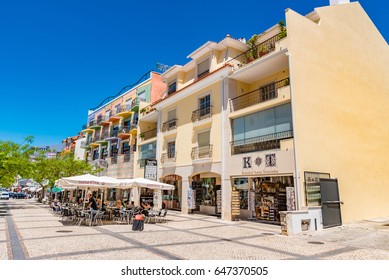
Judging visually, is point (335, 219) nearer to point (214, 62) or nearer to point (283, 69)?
point (283, 69)

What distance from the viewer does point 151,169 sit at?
2420 cm

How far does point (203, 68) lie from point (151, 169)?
978cm

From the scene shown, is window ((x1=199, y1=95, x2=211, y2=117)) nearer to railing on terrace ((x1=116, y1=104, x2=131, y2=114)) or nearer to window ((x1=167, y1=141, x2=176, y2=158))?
window ((x1=167, y1=141, x2=176, y2=158))

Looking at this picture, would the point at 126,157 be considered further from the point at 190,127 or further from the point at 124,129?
the point at 190,127

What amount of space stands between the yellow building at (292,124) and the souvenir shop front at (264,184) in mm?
61

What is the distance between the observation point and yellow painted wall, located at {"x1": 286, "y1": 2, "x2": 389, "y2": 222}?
49.4 ft

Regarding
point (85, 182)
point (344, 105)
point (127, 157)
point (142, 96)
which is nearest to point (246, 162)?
point (344, 105)

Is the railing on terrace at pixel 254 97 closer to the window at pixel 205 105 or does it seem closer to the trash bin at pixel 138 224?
the window at pixel 205 105

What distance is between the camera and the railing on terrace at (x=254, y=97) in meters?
17.7

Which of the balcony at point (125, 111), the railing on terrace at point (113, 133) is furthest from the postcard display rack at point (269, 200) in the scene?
the railing on terrace at point (113, 133)

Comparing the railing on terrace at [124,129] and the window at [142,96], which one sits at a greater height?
the window at [142,96]

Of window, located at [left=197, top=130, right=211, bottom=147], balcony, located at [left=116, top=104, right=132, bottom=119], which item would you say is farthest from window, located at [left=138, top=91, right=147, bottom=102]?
window, located at [left=197, top=130, right=211, bottom=147]

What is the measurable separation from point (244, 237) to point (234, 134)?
8211mm
